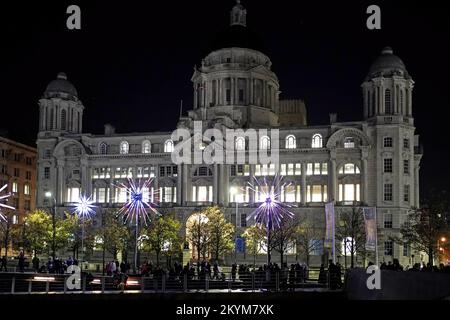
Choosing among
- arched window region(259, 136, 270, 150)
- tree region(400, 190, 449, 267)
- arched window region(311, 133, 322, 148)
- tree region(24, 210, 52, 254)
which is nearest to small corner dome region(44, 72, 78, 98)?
tree region(24, 210, 52, 254)

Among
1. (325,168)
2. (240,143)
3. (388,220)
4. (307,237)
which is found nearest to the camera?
(307,237)

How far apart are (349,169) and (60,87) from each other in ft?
173

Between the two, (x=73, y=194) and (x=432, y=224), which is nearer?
(x=432, y=224)

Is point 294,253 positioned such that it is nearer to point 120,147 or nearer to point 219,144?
point 219,144

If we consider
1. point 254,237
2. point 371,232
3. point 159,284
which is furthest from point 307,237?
point 159,284

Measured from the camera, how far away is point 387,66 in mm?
126688

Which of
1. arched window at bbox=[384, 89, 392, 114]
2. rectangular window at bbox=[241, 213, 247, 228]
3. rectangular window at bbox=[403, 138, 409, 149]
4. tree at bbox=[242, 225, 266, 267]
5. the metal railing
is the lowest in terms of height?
the metal railing

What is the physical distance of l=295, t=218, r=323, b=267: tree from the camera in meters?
116

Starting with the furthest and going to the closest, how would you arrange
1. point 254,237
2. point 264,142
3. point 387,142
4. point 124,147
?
point 124,147 < point 264,142 < point 387,142 < point 254,237

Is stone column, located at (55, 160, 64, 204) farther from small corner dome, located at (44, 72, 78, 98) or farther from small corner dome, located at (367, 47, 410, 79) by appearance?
small corner dome, located at (367, 47, 410, 79)

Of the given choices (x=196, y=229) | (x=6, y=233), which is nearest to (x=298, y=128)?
(x=196, y=229)

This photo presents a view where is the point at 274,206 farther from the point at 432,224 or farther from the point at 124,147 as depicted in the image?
the point at 124,147

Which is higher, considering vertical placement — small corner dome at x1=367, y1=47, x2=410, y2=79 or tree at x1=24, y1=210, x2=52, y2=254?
small corner dome at x1=367, y1=47, x2=410, y2=79

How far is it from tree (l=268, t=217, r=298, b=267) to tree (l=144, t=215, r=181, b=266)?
14.5 meters
